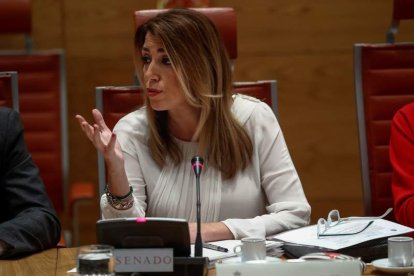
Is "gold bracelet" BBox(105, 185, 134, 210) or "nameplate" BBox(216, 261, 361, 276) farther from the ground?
"gold bracelet" BBox(105, 185, 134, 210)

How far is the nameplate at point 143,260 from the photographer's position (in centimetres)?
193

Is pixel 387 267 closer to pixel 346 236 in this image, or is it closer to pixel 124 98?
pixel 346 236

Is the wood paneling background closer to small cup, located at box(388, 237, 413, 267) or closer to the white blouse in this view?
the white blouse

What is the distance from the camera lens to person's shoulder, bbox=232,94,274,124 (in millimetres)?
2818

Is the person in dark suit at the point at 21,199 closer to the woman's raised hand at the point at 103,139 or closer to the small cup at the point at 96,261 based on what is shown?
the woman's raised hand at the point at 103,139

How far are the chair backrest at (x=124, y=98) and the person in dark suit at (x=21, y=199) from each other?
360 mm

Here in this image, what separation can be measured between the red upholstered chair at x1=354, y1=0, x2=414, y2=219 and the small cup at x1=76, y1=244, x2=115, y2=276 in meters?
1.46

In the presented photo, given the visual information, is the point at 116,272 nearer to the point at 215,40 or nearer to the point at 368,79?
the point at 215,40

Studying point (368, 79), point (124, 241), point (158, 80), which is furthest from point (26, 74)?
point (124, 241)

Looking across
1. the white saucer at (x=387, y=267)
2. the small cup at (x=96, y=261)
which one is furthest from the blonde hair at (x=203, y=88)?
the small cup at (x=96, y=261)

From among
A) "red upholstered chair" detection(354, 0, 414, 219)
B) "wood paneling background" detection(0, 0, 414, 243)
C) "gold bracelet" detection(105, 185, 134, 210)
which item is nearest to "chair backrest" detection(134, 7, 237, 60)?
"red upholstered chair" detection(354, 0, 414, 219)

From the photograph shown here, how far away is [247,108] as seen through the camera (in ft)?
9.30

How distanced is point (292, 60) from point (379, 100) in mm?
1411

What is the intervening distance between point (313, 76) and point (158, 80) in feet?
6.35
